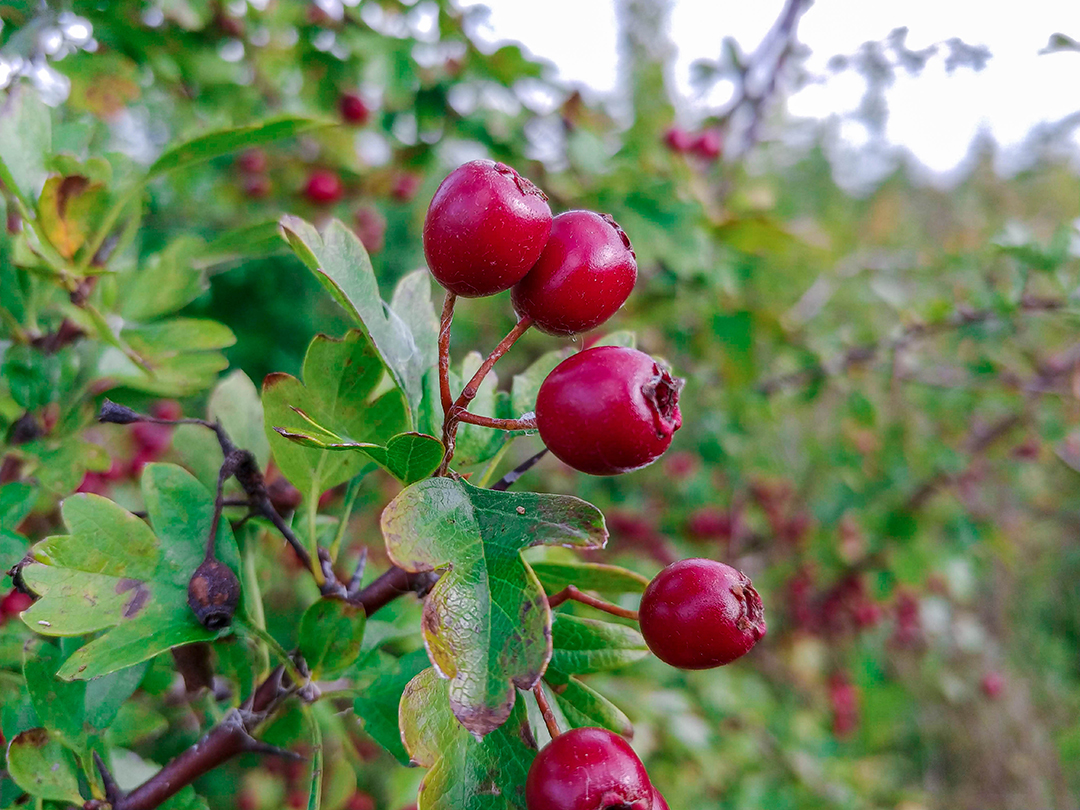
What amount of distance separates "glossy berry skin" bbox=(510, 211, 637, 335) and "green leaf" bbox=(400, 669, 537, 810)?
334mm

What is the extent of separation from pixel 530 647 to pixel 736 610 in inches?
7.8

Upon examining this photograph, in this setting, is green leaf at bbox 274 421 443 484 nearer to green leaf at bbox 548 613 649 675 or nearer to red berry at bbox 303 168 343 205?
green leaf at bbox 548 613 649 675

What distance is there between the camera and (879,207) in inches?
271

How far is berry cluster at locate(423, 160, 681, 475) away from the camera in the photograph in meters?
0.53

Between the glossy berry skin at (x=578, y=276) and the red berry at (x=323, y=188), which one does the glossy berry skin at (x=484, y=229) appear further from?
the red berry at (x=323, y=188)

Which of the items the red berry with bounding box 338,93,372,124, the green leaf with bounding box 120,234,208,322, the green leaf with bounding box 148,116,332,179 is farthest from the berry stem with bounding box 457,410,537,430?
the red berry with bounding box 338,93,372,124

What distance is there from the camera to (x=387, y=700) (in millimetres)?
733

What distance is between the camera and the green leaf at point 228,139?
805 millimetres

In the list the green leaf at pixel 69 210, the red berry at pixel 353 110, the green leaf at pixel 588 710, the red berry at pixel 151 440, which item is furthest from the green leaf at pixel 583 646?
the red berry at pixel 353 110

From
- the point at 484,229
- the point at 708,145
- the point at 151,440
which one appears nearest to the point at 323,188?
the point at 151,440

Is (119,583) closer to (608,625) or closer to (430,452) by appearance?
(430,452)

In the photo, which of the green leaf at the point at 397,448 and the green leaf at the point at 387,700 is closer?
the green leaf at the point at 397,448

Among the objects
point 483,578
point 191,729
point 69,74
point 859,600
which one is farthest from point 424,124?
point 859,600

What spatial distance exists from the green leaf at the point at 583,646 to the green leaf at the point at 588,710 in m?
0.02
